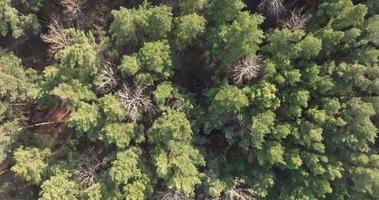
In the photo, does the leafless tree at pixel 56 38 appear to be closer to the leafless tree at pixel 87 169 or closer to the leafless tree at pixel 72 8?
the leafless tree at pixel 72 8

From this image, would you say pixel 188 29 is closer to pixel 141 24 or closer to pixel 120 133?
pixel 141 24

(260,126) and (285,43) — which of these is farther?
(260,126)

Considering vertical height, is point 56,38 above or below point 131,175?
above

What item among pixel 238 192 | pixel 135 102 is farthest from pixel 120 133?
pixel 238 192

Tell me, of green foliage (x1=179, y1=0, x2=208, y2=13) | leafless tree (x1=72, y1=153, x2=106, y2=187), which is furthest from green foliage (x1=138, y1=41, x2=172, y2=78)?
leafless tree (x1=72, y1=153, x2=106, y2=187)

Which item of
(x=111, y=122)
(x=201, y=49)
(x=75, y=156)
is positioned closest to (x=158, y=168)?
(x=111, y=122)

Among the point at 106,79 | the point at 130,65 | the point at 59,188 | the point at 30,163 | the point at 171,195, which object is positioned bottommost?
the point at 59,188

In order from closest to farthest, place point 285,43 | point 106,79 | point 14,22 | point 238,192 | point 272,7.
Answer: point 285,43 → point 106,79 → point 272,7 → point 14,22 → point 238,192

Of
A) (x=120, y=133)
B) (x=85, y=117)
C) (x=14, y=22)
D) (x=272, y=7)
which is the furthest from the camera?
(x=14, y=22)

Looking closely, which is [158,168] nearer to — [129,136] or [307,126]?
[129,136]
